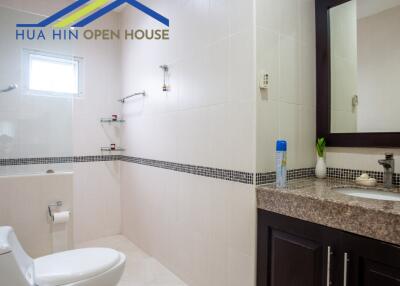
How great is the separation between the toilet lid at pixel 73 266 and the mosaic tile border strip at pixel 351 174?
1483mm

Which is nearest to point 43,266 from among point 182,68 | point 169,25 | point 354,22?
point 182,68

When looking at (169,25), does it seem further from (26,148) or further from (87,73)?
(26,148)

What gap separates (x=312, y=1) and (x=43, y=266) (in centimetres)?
239

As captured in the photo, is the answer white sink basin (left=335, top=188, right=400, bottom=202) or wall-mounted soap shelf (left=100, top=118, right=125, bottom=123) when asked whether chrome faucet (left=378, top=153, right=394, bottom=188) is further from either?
wall-mounted soap shelf (left=100, top=118, right=125, bottom=123)

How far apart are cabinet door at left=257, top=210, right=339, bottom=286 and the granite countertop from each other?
0.05m

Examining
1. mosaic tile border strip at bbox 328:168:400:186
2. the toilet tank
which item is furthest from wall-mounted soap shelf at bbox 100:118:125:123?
mosaic tile border strip at bbox 328:168:400:186

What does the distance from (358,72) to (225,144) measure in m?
0.96

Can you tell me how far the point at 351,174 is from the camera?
164cm

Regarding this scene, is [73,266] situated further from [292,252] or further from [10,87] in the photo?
[10,87]

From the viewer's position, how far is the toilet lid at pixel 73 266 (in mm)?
1392

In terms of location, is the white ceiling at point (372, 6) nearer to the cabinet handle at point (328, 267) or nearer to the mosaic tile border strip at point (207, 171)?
the mosaic tile border strip at point (207, 171)

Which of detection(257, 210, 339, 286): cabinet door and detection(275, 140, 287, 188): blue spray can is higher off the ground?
detection(275, 140, 287, 188): blue spray can

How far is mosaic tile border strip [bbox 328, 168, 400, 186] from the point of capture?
1457 millimetres

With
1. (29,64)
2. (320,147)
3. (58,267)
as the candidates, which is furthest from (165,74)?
(58,267)
